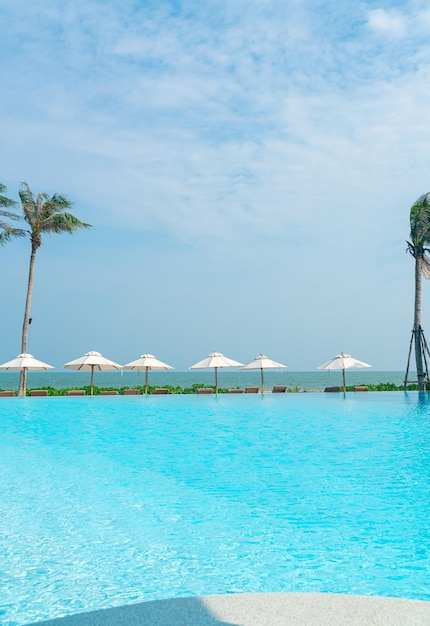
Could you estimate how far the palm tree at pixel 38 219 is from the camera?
25.1 metres

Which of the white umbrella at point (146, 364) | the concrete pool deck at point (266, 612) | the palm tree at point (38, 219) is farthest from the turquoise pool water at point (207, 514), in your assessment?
the palm tree at point (38, 219)

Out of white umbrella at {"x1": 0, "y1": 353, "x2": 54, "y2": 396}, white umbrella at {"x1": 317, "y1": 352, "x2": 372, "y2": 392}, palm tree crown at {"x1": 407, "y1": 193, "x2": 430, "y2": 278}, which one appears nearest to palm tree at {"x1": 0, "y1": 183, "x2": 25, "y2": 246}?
white umbrella at {"x1": 0, "y1": 353, "x2": 54, "y2": 396}

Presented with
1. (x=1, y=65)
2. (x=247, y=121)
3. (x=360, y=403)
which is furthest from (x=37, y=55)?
(x=360, y=403)

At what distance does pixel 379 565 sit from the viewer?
4961 mm

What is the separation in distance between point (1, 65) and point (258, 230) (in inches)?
Result: 643

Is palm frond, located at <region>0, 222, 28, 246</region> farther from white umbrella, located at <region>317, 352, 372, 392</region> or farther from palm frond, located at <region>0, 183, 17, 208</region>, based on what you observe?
white umbrella, located at <region>317, 352, 372, 392</region>

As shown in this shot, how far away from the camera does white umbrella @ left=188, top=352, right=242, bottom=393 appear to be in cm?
2570

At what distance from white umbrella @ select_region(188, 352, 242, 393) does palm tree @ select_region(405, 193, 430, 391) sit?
8.37 meters

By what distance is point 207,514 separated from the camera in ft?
21.6

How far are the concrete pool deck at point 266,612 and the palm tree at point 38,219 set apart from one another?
2334 cm

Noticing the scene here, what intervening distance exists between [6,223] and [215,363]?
11836 mm

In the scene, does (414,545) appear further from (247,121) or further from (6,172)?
(6,172)

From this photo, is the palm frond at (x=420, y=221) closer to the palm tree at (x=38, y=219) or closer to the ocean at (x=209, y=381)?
the palm tree at (x=38, y=219)

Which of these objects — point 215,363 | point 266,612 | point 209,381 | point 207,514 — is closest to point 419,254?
point 215,363
